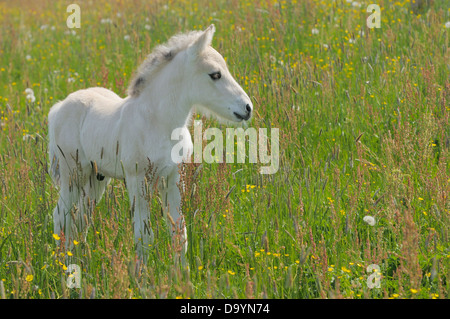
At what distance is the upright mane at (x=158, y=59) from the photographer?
14.7 feet

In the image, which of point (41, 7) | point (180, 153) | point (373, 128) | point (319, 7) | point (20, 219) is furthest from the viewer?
point (41, 7)

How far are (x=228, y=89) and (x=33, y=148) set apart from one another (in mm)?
2905

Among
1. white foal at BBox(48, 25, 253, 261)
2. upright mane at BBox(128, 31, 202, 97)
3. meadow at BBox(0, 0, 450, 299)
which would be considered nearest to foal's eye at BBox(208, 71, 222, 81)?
white foal at BBox(48, 25, 253, 261)

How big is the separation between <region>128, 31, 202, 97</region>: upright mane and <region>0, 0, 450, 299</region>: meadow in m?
0.84

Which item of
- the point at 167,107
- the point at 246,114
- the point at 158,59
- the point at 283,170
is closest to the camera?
the point at 246,114

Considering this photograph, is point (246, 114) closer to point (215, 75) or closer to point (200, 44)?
point (215, 75)

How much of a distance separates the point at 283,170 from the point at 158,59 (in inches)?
56.9

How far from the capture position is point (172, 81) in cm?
440

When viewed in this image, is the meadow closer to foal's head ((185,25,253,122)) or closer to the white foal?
the white foal

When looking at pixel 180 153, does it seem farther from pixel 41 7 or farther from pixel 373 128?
pixel 41 7

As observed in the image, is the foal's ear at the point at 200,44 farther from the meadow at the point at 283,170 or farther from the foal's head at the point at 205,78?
the meadow at the point at 283,170

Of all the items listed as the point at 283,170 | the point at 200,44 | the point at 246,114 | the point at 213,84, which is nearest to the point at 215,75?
the point at 213,84

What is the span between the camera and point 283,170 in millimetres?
5012

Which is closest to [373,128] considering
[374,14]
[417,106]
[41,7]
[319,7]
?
[417,106]
